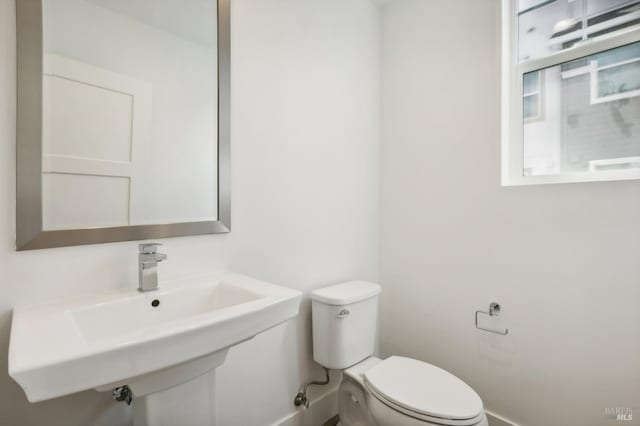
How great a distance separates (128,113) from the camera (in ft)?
3.44

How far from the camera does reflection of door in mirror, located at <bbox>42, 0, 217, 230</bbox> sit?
911mm

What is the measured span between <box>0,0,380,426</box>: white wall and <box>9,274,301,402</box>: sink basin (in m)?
0.12

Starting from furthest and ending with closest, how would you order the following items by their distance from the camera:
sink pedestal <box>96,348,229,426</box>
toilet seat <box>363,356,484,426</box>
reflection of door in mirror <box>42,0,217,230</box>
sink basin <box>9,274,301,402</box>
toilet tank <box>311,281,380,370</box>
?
1. toilet tank <box>311,281,380,370</box>
2. toilet seat <box>363,356,484,426</box>
3. reflection of door in mirror <box>42,0,217,230</box>
4. sink pedestal <box>96,348,229,426</box>
5. sink basin <box>9,274,301,402</box>

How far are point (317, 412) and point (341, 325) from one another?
0.56 m

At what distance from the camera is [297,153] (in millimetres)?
1527

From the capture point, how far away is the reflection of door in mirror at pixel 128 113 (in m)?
0.91

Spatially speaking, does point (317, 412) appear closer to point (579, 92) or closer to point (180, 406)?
point (180, 406)

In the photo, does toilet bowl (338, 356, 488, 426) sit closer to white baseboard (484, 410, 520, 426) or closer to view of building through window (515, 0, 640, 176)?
white baseboard (484, 410, 520, 426)

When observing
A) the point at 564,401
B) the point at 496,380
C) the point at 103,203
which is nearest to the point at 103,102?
the point at 103,203

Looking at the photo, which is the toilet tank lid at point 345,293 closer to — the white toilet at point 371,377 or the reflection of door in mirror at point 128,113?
the white toilet at point 371,377

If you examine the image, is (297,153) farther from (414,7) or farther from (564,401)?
(564,401)

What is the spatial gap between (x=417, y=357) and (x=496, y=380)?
0.43m

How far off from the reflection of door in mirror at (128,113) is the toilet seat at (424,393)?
39.0 inches

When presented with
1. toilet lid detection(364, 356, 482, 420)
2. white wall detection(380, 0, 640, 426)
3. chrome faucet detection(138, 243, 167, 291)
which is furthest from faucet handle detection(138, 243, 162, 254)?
white wall detection(380, 0, 640, 426)
